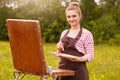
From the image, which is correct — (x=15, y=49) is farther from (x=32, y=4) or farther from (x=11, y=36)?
(x=32, y=4)

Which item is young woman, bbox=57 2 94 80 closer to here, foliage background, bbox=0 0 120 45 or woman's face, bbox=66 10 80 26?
woman's face, bbox=66 10 80 26

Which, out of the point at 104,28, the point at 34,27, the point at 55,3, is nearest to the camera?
A: the point at 34,27

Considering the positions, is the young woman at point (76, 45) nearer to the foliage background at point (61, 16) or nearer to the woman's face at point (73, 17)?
the woman's face at point (73, 17)

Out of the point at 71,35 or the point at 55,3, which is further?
the point at 55,3

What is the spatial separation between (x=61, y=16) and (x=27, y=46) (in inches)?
1402

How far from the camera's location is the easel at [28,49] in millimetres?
4184

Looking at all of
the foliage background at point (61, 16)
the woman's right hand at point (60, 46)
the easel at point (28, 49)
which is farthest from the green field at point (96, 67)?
the foliage background at point (61, 16)

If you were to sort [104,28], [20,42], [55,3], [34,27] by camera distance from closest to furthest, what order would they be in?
[34,27] → [20,42] → [104,28] → [55,3]

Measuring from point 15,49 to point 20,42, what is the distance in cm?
15

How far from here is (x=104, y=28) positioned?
37.7 metres

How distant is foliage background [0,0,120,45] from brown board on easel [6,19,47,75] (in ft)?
99.6

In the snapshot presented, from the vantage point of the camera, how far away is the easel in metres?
4.18

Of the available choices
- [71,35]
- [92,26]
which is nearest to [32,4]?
[92,26]

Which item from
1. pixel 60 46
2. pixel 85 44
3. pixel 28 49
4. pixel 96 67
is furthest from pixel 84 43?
pixel 96 67
